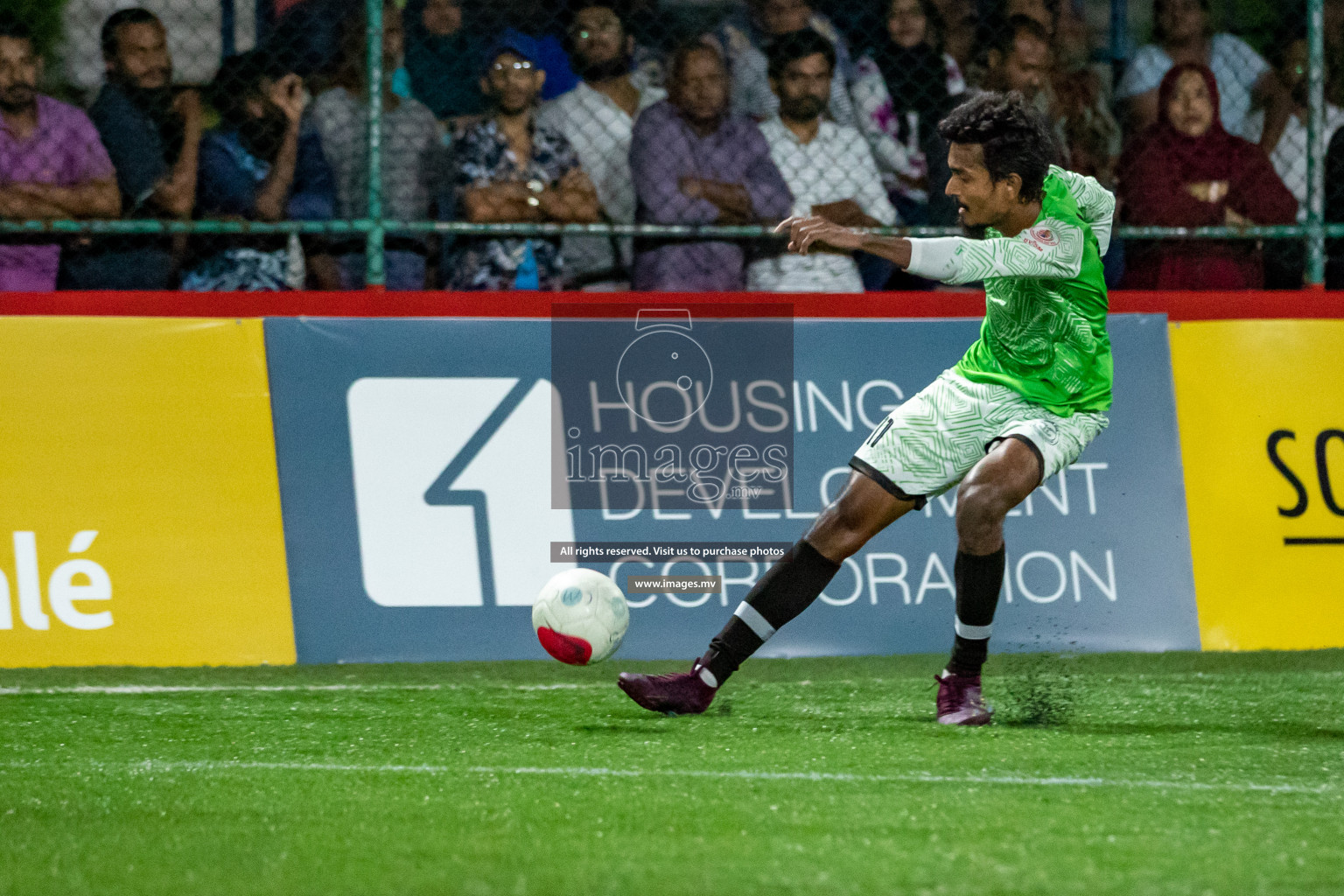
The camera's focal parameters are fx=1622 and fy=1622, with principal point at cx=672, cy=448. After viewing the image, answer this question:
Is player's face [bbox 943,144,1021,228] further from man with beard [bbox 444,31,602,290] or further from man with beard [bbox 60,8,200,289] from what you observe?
man with beard [bbox 60,8,200,289]

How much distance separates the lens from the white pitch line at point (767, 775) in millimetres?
3818

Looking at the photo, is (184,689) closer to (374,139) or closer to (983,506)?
(374,139)

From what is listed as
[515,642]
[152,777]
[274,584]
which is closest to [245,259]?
[274,584]

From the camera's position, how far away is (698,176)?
7.07 m

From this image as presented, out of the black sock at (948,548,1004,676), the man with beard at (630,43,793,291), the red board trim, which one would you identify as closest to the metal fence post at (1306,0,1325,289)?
the red board trim

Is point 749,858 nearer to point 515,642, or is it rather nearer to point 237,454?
point 515,642

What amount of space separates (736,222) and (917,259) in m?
2.64

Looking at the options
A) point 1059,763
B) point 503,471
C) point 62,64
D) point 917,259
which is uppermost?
point 62,64

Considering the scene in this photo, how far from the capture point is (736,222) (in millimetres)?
7074

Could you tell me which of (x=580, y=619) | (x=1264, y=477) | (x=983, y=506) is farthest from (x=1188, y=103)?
(x=580, y=619)

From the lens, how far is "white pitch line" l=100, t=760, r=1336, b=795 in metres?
3.82

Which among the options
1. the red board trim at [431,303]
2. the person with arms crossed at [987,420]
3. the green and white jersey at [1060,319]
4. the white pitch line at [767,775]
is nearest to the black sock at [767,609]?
the person with arms crossed at [987,420]

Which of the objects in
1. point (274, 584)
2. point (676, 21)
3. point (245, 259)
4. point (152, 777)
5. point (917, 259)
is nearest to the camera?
point (152, 777)

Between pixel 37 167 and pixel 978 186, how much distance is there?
4.01 meters
